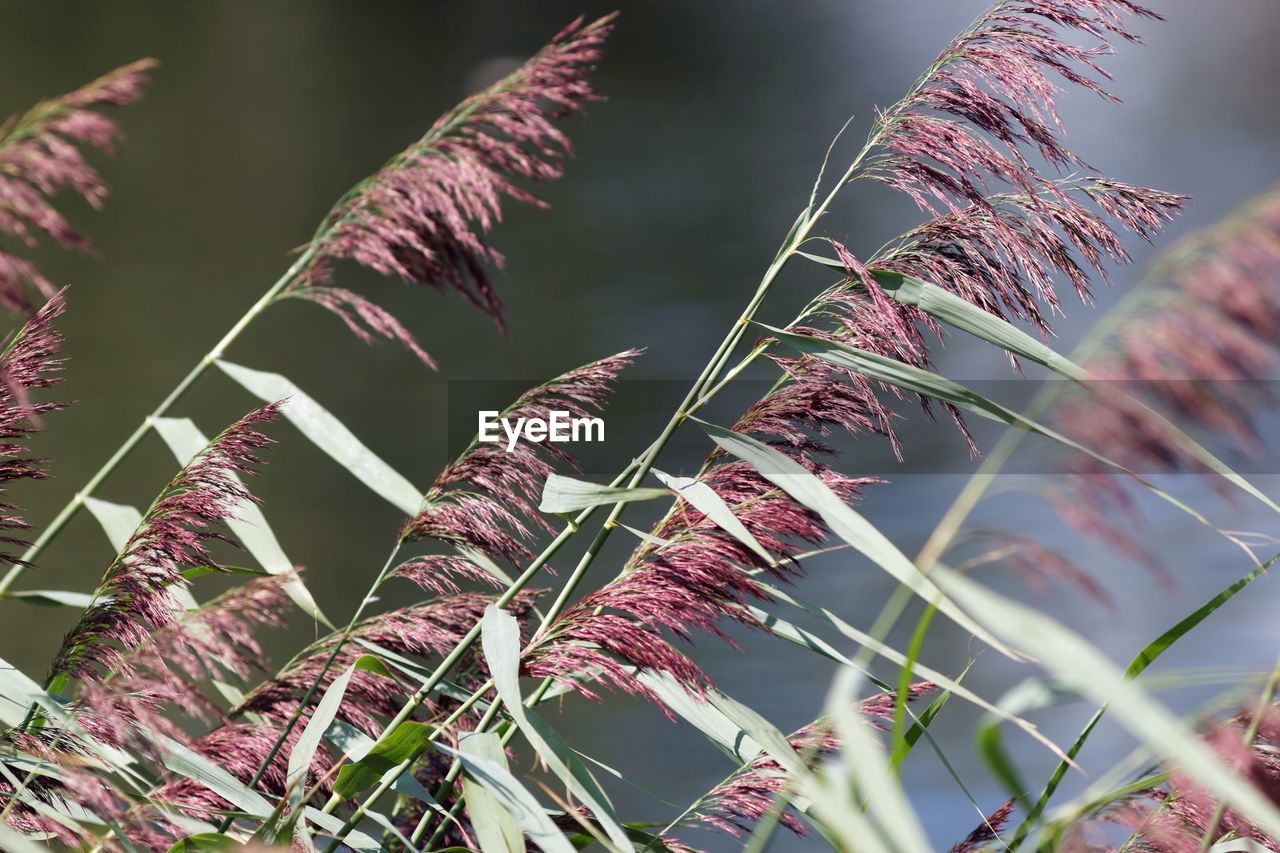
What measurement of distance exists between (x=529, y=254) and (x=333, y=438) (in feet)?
6.63

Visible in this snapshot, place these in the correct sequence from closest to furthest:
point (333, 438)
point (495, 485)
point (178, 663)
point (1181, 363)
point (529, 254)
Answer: point (1181, 363)
point (178, 663)
point (495, 485)
point (333, 438)
point (529, 254)

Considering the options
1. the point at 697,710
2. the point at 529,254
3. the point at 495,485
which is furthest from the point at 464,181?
the point at 529,254

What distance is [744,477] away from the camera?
87 cm

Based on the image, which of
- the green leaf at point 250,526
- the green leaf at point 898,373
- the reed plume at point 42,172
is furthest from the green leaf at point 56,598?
the green leaf at point 898,373

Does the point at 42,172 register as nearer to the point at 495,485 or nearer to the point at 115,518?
the point at 495,485

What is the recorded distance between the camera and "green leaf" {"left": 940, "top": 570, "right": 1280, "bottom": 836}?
0.35 m

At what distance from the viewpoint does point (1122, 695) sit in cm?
37

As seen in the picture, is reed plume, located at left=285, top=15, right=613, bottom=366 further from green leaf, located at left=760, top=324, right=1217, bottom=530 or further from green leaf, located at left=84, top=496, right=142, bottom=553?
green leaf, located at left=84, top=496, right=142, bottom=553

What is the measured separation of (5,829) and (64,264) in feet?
10.7

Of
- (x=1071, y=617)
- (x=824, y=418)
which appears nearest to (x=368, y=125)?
(x=1071, y=617)

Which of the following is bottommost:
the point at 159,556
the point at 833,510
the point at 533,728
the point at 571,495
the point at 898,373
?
the point at 159,556

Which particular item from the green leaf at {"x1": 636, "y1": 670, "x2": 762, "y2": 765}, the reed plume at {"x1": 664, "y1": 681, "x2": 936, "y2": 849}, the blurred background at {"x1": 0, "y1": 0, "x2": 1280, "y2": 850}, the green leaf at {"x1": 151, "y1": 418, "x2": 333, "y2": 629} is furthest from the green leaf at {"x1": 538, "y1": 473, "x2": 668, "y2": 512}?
the blurred background at {"x1": 0, "y1": 0, "x2": 1280, "y2": 850}

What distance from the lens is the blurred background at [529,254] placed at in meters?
2.60

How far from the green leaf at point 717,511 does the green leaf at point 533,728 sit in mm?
173
